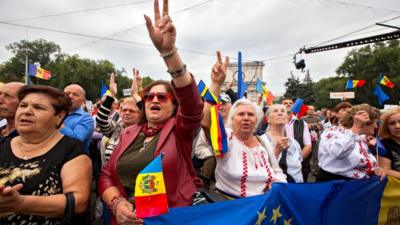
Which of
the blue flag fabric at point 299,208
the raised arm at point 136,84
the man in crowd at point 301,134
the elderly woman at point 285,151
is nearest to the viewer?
the blue flag fabric at point 299,208

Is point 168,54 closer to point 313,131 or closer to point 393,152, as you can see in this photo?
point 393,152

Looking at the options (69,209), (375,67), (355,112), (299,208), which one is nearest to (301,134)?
(355,112)

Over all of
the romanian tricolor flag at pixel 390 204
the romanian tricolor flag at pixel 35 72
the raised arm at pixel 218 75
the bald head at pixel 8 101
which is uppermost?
the romanian tricolor flag at pixel 35 72

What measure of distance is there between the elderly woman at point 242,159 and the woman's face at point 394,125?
1780mm

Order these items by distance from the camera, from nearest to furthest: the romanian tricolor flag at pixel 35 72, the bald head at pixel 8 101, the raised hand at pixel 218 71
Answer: the raised hand at pixel 218 71
the bald head at pixel 8 101
the romanian tricolor flag at pixel 35 72

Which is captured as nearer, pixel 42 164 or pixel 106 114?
pixel 42 164

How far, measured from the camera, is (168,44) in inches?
68.1

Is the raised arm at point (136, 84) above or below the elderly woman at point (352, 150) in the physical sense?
above

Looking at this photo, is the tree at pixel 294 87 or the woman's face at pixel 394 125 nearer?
the woman's face at pixel 394 125

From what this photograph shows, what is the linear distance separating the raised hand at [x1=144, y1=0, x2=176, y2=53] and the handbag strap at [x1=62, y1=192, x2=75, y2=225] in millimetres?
1044

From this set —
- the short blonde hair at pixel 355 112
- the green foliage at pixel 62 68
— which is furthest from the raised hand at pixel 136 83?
the green foliage at pixel 62 68

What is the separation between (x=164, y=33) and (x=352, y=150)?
2.64 metres

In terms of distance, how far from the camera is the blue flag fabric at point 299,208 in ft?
6.81

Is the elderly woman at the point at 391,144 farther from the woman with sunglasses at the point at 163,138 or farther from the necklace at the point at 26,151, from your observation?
the necklace at the point at 26,151
